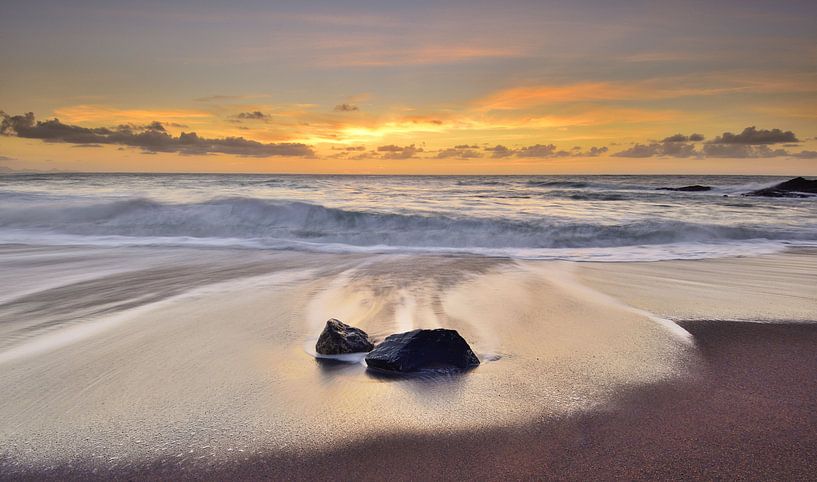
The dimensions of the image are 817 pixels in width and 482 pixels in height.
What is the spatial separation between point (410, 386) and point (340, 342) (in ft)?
2.19

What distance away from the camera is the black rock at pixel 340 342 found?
3234mm

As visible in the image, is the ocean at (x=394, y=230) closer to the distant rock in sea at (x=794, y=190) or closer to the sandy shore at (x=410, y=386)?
the sandy shore at (x=410, y=386)

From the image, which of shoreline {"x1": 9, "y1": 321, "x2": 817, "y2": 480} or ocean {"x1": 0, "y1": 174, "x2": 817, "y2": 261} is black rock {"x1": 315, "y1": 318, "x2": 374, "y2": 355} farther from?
ocean {"x1": 0, "y1": 174, "x2": 817, "y2": 261}

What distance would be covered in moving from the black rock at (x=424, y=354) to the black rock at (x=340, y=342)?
0.71 feet

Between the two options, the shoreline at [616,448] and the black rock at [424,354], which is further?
the black rock at [424,354]

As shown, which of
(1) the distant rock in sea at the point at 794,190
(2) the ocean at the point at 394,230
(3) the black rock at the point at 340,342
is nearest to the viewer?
(3) the black rock at the point at 340,342

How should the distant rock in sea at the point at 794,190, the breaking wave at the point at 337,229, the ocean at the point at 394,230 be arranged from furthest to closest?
the distant rock in sea at the point at 794,190 → the breaking wave at the point at 337,229 → the ocean at the point at 394,230

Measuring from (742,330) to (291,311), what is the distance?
381 cm

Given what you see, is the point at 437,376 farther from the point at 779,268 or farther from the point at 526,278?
the point at 779,268

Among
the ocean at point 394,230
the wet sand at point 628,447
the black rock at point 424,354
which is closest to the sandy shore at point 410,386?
the wet sand at point 628,447

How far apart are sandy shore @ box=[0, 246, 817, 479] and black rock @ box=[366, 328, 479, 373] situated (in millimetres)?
125

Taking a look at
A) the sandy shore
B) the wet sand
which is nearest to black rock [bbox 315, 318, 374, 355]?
the sandy shore

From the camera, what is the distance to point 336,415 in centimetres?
247

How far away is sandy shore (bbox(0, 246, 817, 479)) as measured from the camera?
210 cm
